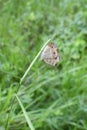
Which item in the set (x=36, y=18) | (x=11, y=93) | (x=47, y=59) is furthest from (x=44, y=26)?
(x=47, y=59)

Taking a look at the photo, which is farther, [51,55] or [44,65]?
[44,65]

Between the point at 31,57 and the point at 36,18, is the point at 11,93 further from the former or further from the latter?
the point at 36,18

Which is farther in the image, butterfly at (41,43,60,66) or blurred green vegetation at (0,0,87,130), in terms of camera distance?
blurred green vegetation at (0,0,87,130)

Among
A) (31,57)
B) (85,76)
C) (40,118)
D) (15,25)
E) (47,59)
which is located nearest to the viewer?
(47,59)

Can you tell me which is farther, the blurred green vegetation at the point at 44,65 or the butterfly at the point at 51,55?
the blurred green vegetation at the point at 44,65

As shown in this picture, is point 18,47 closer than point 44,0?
Yes

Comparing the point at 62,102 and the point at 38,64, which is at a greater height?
→ the point at 38,64

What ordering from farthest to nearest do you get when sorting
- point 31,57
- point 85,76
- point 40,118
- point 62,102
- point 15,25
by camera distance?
point 15,25 < point 31,57 < point 85,76 < point 62,102 < point 40,118

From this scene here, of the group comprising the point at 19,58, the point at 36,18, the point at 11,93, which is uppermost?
the point at 36,18
